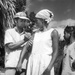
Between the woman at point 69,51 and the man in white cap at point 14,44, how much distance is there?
1.73 feet

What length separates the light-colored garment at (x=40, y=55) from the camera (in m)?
2.36

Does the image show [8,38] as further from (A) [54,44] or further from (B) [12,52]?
(A) [54,44]

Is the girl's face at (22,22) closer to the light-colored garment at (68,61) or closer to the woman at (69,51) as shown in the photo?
the woman at (69,51)

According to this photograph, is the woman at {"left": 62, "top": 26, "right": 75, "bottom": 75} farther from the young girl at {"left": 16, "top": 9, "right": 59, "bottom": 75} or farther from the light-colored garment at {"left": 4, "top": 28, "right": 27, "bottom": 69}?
the light-colored garment at {"left": 4, "top": 28, "right": 27, "bottom": 69}

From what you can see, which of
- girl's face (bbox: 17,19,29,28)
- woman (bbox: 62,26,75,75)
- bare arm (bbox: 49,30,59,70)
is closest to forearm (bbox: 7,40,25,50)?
girl's face (bbox: 17,19,29,28)

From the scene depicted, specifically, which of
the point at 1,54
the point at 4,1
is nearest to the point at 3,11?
the point at 4,1

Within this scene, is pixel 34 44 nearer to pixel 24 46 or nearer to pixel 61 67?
pixel 24 46

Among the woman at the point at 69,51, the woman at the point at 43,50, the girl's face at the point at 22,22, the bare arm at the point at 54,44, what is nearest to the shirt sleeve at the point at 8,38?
the girl's face at the point at 22,22

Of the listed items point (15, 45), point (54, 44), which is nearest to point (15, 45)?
point (15, 45)

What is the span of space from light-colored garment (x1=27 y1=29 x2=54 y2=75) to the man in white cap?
174mm

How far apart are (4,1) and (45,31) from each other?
22.2 feet

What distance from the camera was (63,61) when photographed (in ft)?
8.30

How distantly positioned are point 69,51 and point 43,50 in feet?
1.18

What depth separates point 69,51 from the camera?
2506mm
